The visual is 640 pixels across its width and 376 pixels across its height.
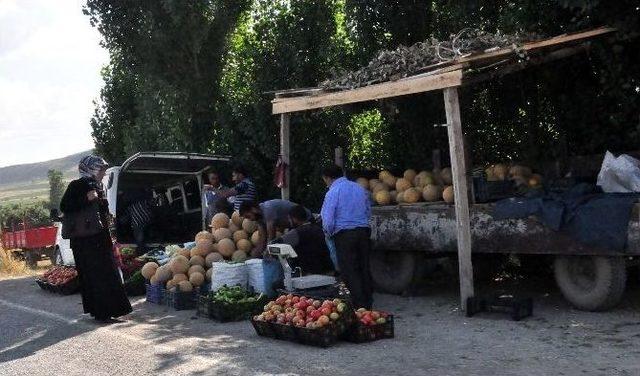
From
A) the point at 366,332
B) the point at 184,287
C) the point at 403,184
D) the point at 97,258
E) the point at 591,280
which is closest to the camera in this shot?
the point at 366,332

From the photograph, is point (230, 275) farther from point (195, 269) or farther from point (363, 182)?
point (363, 182)

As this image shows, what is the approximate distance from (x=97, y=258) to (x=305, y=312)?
3377mm

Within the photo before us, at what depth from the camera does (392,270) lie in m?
11.5

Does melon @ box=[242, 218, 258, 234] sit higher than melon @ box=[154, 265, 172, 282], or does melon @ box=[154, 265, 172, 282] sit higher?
melon @ box=[242, 218, 258, 234]

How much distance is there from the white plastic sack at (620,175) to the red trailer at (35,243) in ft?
59.2

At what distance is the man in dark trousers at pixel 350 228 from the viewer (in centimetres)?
912

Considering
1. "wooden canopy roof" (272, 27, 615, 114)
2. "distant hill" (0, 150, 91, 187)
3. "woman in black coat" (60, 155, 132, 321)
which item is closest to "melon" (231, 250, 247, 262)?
"woman in black coat" (60, 155, 132, 321)

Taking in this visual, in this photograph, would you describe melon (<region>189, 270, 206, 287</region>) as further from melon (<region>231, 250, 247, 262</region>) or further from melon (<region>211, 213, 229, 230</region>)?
melon (<region>211, 213, 229, 230</region>)

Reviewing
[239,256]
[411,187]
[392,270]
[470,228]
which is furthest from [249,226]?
[470,228]

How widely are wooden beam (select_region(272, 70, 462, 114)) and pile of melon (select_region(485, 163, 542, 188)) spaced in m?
2.02

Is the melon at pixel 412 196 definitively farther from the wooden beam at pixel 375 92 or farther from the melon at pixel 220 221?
the melon at pixel 220 221

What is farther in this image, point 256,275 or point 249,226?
point 249,226

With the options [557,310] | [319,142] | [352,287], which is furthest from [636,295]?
[319,142]

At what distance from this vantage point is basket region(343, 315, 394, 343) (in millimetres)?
7875
